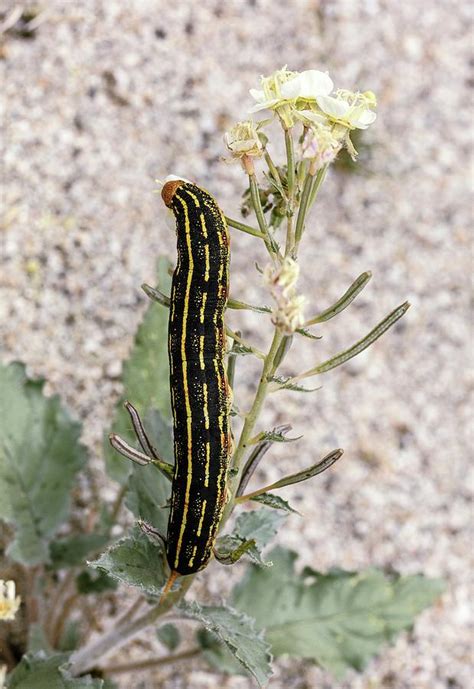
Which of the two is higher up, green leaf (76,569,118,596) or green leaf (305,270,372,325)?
green leaf (305,270,372,325)

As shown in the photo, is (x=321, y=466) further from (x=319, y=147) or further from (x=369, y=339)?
(x=319, y=147)

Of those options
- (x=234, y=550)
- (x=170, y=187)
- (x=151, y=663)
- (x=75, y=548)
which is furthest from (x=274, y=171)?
(x=151, y=663)

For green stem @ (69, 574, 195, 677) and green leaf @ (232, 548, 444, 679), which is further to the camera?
green leaf @ (232, 548, 444, 679)

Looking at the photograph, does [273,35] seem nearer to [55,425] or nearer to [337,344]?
[337,344]

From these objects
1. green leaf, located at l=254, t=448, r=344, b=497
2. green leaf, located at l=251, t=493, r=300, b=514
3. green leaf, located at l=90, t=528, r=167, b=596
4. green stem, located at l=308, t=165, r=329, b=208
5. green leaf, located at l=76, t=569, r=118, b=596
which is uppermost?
green stem, located at l=308, t=165, r=329, b=208

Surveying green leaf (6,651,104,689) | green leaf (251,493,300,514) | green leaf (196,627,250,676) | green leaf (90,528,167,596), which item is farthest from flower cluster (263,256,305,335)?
green leaf (196,627,250,676)

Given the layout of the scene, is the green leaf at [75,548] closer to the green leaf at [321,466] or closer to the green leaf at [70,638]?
the green leaf at [70,638]

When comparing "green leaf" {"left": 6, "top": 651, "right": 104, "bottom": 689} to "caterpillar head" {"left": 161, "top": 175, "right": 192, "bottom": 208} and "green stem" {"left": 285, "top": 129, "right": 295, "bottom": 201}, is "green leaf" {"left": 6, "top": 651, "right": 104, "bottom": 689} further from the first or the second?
"green stem" {"left": 285, "top": 129, "right": 295, "bottom": 201}

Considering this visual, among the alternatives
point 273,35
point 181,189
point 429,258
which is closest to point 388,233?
point 429,258
